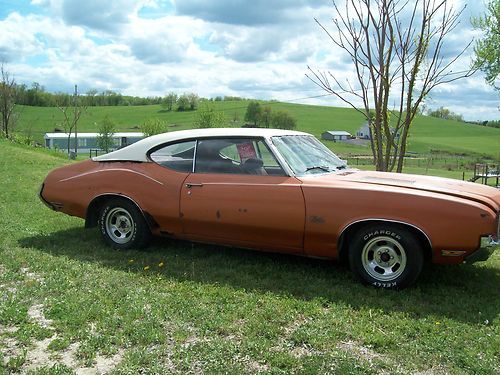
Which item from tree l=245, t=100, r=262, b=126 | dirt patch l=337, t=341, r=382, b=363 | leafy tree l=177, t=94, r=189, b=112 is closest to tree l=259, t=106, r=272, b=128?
tree l=245, t=100, r=262, b=126

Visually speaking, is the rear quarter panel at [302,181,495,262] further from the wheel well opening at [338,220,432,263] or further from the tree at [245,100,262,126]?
the tree at [245,100,262,126]

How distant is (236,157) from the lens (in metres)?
5.73

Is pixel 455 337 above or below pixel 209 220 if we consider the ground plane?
below

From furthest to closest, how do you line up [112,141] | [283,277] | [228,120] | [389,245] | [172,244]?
[228,120] < [112,141] < [172,244] < [283,277] < [389,245]

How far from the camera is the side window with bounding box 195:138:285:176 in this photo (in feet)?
18.1

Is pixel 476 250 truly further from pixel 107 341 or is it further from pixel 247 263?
pixel 107 341

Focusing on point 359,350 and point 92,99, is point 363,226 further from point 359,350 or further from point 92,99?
point 92,99

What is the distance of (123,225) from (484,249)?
403 centimetres

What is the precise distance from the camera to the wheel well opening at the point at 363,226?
4742 millimetres

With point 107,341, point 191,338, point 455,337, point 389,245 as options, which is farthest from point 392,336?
point 107,341

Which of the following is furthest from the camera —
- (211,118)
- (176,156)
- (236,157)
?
(211,118)

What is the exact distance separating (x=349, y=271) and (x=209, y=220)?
62.1 inches

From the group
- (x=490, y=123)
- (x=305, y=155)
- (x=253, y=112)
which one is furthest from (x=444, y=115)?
(x=305, y=155)

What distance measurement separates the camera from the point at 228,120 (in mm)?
87000
